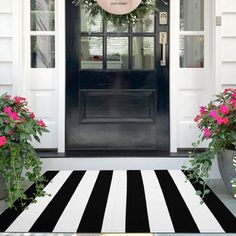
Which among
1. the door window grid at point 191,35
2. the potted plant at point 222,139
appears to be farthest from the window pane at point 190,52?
the potted plant at point 222,139

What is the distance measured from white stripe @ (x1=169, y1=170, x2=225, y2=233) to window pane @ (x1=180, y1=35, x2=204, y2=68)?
1.10 meters

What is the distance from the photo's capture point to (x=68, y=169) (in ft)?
13.7

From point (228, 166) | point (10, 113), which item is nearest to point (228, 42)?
point (228, 166)

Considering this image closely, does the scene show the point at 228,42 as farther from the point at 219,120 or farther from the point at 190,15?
the point at 219,120

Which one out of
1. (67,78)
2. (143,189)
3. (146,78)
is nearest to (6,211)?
(143,189)

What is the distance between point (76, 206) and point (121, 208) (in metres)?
0.31

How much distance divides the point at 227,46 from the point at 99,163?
1.56 m

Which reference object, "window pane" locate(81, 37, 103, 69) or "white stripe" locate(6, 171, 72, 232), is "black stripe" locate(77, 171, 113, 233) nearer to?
"white stripe" locate(6, 171, 72, 232)

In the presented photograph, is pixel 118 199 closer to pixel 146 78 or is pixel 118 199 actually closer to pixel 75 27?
pixel 146 78

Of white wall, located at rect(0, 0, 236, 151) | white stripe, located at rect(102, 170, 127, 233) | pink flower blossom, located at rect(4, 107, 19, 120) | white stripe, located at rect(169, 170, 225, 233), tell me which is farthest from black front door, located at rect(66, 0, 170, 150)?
pink flower blossom, located at rect(4, 107, 19, 120)

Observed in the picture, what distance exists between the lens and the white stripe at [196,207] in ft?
8.98

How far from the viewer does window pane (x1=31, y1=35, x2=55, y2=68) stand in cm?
448

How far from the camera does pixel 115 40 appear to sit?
447cm

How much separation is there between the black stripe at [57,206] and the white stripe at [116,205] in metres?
0.30
